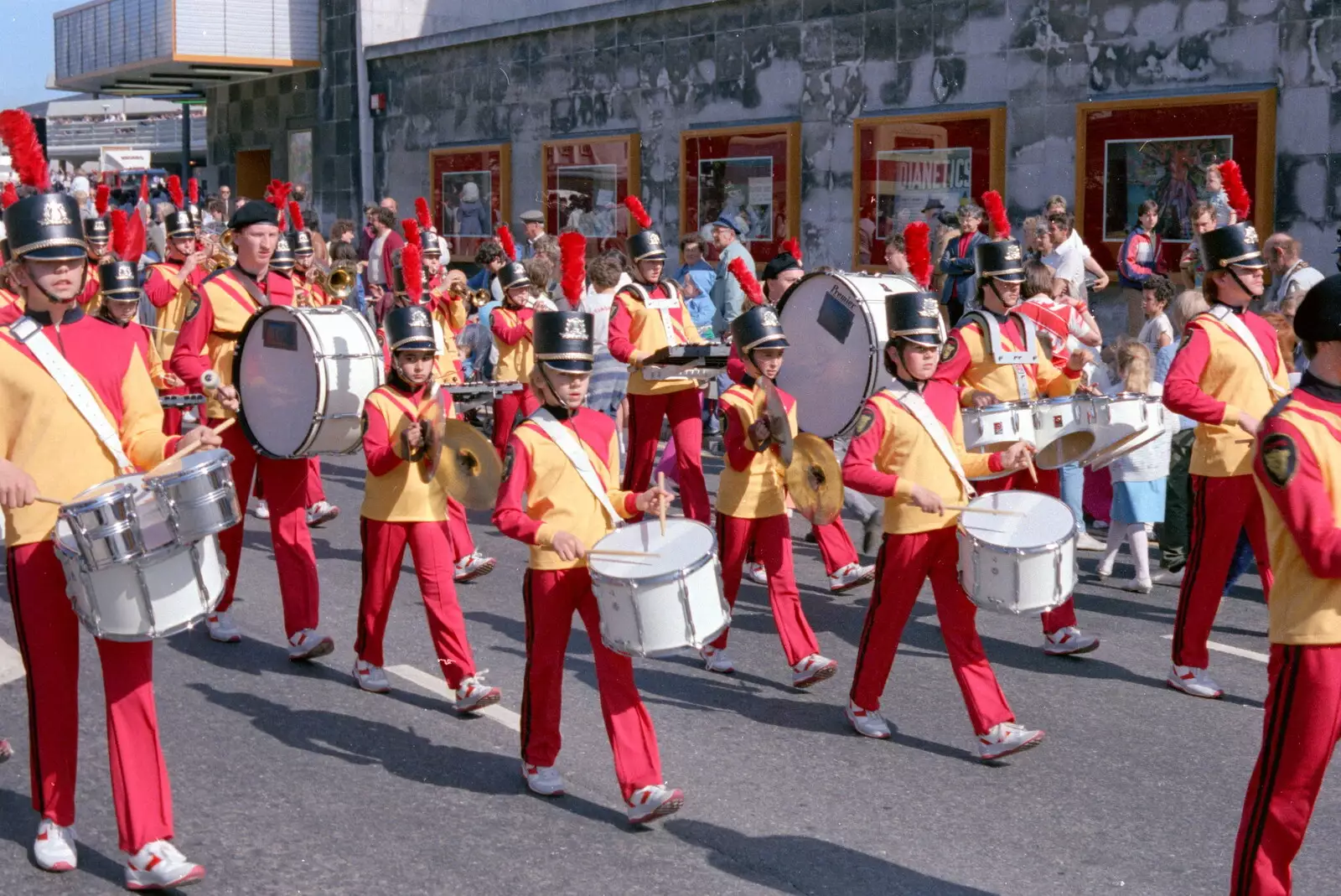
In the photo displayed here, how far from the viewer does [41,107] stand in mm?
62031

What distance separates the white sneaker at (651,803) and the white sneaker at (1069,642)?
9.39 ft

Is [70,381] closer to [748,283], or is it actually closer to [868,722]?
[868,722]

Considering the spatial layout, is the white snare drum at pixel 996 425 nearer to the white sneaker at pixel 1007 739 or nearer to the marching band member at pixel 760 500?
the marching band member at pixel 760 500

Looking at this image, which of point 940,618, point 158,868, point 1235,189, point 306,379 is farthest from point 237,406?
point 1235,189

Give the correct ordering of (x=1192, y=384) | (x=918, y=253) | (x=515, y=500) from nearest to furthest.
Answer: (x=515, y=500), (x=1192, y=384), (x=918, y=253)

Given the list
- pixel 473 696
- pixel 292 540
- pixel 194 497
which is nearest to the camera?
pixel 194 497

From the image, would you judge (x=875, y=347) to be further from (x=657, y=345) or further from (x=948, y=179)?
(x=948, y=179)

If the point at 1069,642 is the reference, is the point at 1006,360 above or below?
above

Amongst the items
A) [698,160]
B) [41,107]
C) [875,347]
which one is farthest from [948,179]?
[41,107]

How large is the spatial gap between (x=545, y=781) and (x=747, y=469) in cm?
209

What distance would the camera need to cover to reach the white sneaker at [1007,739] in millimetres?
6352

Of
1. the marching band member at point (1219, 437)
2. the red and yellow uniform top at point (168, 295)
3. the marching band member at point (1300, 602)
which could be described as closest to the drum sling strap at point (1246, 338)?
the marching band member at point (1219, 437)

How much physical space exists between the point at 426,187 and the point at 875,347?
57.2 ft

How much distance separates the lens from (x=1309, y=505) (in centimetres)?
412
